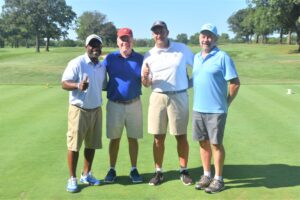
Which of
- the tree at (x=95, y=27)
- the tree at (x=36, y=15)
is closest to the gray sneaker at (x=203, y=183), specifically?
the tree at (x=36, y=15)

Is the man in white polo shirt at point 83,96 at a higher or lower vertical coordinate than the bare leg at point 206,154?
higher

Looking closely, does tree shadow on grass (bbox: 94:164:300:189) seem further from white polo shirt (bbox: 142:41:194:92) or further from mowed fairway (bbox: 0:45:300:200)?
white polo shirt (bbox: 142:41:194:92)

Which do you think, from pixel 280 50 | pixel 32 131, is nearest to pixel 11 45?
pixel 280 50

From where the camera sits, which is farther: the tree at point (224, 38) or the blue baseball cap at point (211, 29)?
the tree at point (224, 38)

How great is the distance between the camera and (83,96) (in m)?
5.71

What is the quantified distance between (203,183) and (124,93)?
4.98ft

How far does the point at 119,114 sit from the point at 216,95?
4.29 ft

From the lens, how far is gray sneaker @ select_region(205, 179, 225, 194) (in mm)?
5539

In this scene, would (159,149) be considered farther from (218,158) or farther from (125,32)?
(125,32)

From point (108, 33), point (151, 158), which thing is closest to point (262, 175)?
point (151, 158)

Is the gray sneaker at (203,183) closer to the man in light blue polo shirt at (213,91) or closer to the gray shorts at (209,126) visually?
the man in light blue polo shirt at (213,91)

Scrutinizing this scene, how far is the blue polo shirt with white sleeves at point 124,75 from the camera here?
5941 mm

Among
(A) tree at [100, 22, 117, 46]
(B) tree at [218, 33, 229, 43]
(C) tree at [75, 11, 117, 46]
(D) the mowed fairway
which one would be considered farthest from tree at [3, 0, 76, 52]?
(D) the mowed fairway

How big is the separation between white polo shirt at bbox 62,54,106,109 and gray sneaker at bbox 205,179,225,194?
173 cm
